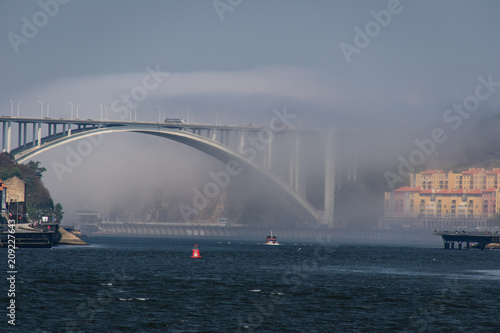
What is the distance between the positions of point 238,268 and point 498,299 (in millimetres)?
31503

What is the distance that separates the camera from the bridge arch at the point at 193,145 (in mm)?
143625

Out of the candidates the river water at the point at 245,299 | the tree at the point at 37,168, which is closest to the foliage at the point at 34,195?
the tree at the point at 37,168

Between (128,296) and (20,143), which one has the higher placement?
(20,143)

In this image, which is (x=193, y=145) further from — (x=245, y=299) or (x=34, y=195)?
(x=245, y=299)

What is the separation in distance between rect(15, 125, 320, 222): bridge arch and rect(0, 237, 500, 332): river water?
63739mm

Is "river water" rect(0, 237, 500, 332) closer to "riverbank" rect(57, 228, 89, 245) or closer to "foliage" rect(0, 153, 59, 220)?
"riverbank" rect(57, 228, 89, 245)

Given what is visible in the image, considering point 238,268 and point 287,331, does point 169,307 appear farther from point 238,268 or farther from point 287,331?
point 238,268

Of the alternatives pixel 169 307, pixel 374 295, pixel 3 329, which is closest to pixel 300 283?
pixel 374 295

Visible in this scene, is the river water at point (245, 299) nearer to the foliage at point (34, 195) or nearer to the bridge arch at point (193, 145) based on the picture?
the bridge arch at point (193, 145)

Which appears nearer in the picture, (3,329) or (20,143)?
(3,329)

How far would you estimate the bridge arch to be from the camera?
471 ft

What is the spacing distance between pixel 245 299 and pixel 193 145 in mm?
125442

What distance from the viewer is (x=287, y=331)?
3922 cm

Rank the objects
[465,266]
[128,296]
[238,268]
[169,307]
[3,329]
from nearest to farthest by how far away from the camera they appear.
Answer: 1. [3,329]
2. [169,307]
3. [128,296]
4. [238,268]
5. [465,266]
